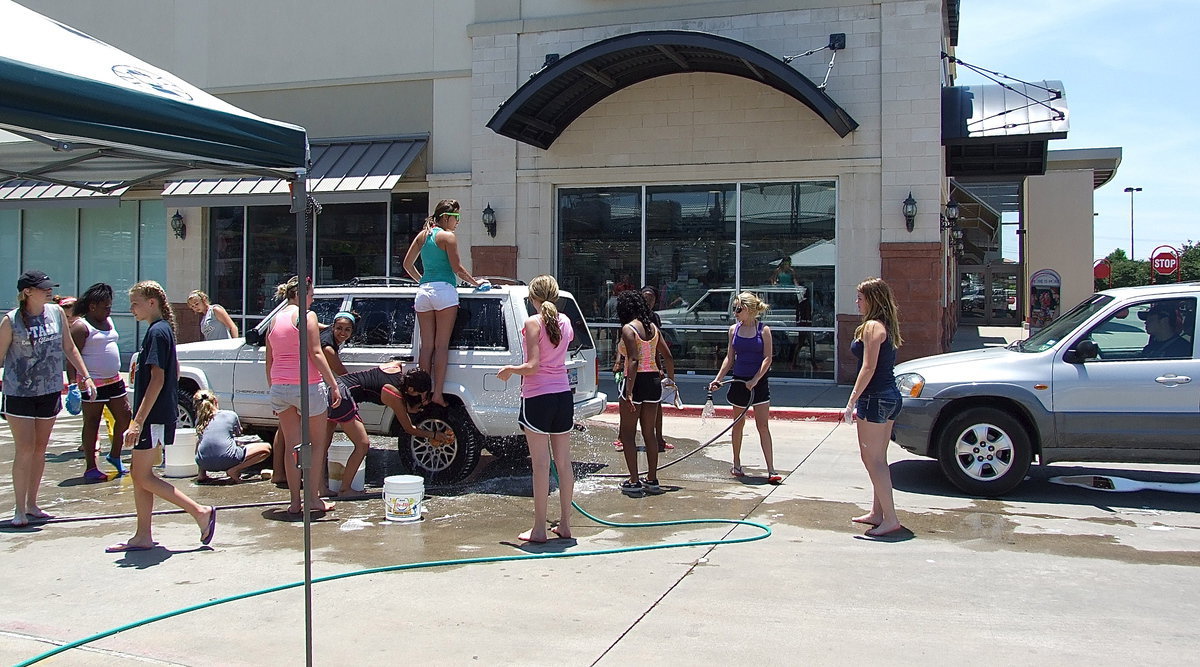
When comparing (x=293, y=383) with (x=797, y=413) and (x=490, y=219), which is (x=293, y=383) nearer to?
(x=797, y=413)

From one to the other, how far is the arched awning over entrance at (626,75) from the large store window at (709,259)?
1.51 metres

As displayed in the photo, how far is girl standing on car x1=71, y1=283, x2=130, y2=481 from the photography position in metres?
8.69

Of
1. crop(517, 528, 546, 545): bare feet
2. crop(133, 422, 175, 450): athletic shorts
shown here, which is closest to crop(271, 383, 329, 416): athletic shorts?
crop(133, 422, 175, 450): athletic shorts

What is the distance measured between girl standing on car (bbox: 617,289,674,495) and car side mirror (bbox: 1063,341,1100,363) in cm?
348

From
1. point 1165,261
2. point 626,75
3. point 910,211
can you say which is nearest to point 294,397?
point 626,75

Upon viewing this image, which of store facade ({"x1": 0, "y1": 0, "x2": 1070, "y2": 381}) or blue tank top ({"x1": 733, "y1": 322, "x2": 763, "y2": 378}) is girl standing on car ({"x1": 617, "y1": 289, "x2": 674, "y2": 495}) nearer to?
blue tank top ({"x1": 733, "y1": 322, "x2": 763, "y2": 378})

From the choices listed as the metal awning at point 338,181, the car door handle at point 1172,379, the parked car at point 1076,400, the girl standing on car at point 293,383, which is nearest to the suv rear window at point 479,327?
the girl standing on car at point 293,383

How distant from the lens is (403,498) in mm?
7172

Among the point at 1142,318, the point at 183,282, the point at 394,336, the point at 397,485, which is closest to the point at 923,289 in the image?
the point at 1142,318

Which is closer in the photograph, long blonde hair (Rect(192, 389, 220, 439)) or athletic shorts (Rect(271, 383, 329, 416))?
athletic shorts (Rect(271, 383, 329, 416))

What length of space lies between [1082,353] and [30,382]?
8.32 metres

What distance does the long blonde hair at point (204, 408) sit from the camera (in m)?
8.66

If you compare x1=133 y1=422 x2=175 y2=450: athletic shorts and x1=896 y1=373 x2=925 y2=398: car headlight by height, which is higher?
x1=896 y1=373 x2=925 y2=398: car headlight

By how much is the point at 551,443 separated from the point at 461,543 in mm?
946
